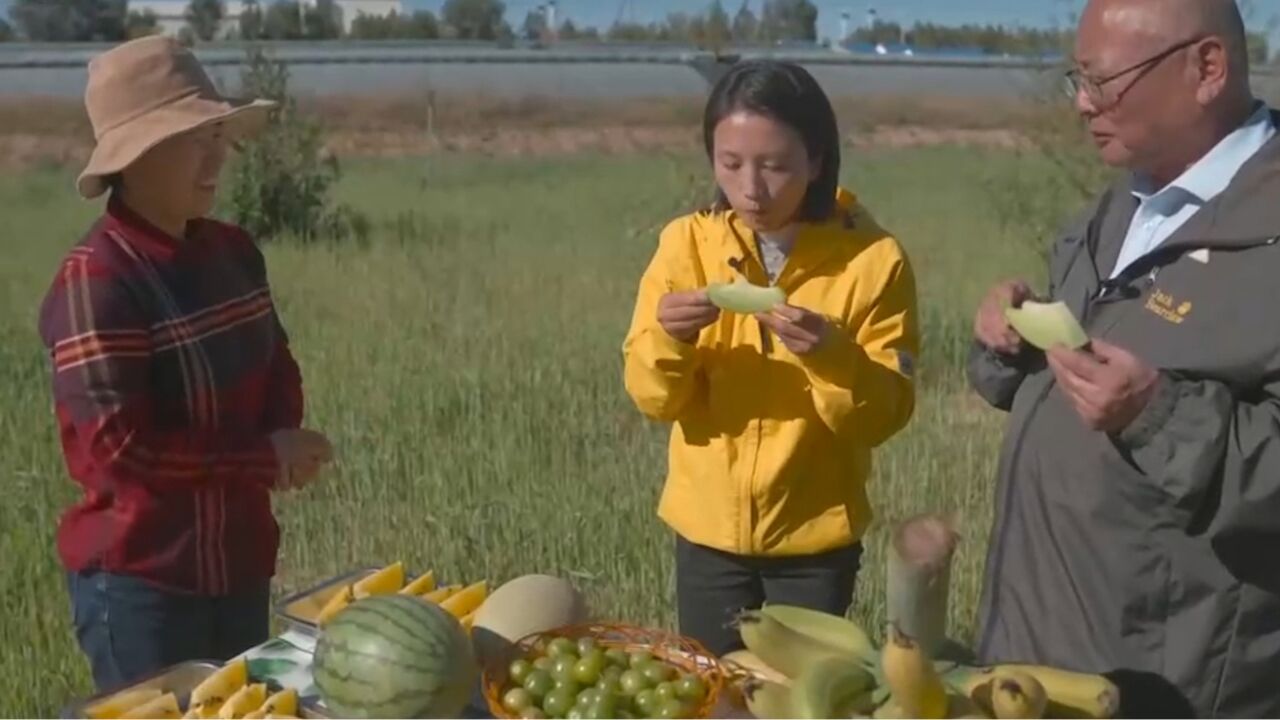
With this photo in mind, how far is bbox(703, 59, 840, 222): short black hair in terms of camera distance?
3018mm

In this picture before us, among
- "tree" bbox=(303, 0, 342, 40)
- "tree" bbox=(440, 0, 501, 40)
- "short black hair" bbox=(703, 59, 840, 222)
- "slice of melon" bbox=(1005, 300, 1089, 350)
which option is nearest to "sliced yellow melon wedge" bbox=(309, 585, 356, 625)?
"short black hair" bbox=(703, 59, 840, 222)

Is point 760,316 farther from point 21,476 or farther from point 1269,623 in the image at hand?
point 21,476

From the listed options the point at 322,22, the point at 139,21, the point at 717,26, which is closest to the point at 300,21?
the point at 322,22

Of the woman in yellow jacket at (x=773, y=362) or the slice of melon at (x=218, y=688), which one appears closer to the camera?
the slice of melon at (x=218, y=688)

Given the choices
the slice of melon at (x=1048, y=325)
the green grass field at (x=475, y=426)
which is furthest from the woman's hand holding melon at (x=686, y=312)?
the green grass field at (x=475, y=426)

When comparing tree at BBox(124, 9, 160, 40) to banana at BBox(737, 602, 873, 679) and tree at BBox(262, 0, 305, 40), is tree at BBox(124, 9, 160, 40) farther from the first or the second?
banana at BBox(737, 602, 873, 679)

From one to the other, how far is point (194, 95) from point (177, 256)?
0.35 m

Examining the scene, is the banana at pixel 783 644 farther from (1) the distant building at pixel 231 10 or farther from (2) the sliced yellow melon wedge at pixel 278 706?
(1) the distant building at pixel 231 10

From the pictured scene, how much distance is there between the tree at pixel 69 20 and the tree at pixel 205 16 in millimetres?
2040

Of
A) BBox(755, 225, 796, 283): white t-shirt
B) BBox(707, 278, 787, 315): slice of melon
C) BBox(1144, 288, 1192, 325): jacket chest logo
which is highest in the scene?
BBox(1144, 288, 1192, 325): jacket chest logo

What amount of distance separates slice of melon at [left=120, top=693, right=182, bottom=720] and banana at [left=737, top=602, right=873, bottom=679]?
3.18 feet

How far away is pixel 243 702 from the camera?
242cm

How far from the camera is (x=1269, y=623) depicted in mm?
2432

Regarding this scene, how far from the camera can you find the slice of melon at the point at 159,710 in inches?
94.5
